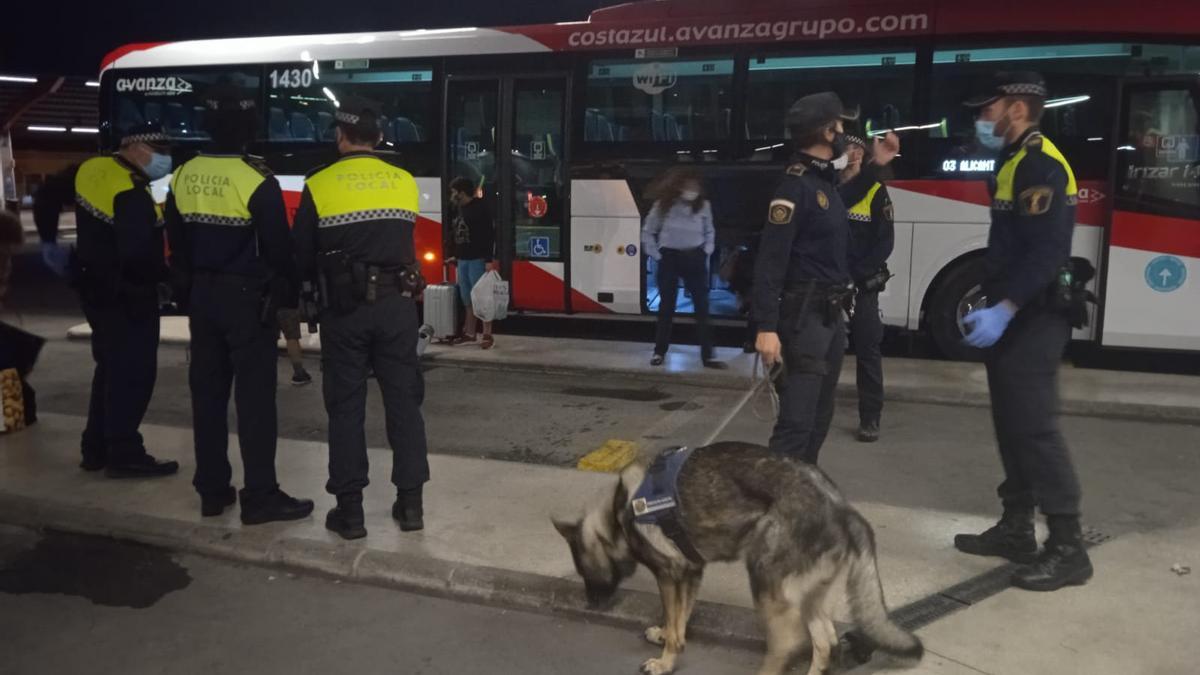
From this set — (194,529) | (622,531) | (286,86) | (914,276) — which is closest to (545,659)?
(622,531)

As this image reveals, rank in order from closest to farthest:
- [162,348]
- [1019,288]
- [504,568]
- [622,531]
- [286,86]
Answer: [622,531] < [1019,288] < [504,568] < [162,348] < [286,86]

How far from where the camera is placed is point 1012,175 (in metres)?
4.16

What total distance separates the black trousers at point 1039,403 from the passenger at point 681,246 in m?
4.80

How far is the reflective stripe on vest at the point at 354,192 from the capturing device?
4.54 metres

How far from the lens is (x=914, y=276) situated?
934cm

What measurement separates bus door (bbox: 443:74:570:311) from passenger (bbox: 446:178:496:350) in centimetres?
41

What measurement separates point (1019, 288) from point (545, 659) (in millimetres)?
2394

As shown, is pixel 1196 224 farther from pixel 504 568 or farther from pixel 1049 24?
pixel 504 568

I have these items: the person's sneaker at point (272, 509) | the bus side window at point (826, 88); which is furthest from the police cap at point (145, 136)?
the bus side window at point (826, 88)

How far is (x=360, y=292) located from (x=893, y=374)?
5514mm

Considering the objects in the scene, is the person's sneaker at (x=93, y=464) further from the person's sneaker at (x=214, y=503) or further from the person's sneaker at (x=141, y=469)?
A: the person's sneaker at (x=214, y=503)

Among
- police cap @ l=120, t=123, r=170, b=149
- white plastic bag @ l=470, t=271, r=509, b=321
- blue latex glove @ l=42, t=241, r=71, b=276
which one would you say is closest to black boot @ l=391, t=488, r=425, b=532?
police cap @ l=120, t=123, r=170, b=149

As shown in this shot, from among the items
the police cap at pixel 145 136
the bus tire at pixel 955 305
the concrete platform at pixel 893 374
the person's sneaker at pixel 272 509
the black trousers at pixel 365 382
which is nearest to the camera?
the black trousers at pixel 365 382

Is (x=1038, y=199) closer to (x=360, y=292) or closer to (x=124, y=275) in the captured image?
(x=360, y=292)
